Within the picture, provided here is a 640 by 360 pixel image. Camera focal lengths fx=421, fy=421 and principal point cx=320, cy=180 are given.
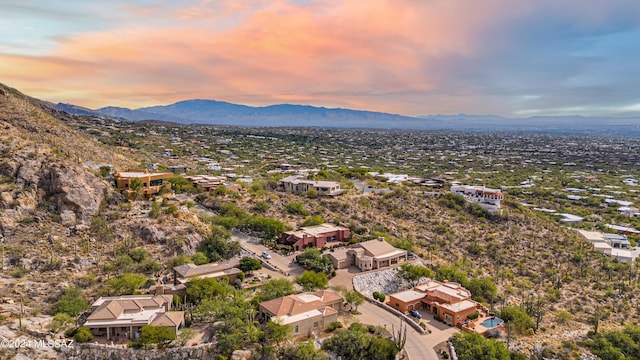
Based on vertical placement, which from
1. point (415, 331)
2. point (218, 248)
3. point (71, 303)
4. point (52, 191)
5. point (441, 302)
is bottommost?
point (415, 331)

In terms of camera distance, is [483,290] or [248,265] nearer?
[248,265]

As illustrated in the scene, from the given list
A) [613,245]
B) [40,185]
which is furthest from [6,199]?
[613,245]

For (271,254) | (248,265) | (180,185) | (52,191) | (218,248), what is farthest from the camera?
(180,185)

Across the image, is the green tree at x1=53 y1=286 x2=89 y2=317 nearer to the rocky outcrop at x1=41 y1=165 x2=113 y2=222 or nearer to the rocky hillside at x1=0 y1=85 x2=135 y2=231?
the rocky hillside at x1=0 y1=85 x2=135 y2=231

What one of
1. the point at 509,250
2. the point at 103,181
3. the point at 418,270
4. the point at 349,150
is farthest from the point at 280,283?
the point at 349,150

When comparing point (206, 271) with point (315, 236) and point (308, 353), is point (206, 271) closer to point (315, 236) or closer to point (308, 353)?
point (308, 353)

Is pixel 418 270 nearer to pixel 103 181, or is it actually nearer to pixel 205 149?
pixel 103 181

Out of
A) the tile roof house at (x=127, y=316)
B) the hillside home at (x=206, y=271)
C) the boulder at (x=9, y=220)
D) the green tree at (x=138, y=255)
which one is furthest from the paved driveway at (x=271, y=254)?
the boulder at (x=9, y=220)
